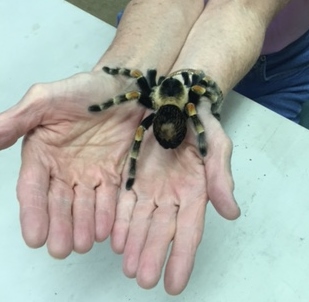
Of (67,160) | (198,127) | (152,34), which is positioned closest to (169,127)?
(198,127)

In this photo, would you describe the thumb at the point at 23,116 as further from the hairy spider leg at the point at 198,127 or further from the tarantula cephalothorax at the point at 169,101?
the hairy spider leg at the point at 198,127

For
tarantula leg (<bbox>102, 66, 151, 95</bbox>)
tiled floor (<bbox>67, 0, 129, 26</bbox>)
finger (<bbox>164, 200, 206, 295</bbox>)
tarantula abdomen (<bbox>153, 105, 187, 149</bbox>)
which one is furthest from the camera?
tiled floor (<bbox>67, 0, 129, 26</bbox>)

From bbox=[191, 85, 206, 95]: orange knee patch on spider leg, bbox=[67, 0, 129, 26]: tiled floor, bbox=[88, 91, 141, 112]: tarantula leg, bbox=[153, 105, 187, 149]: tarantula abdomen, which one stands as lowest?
bbox=[67, 0, 129, 26]: tiled floor

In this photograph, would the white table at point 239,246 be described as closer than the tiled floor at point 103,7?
Yes

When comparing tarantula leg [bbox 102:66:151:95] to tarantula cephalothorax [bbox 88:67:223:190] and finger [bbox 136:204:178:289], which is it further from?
finger [bbox 136:204:178:289]

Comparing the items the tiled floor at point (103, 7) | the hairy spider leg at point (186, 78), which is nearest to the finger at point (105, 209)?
the hairy spider leg at point (186, 78)

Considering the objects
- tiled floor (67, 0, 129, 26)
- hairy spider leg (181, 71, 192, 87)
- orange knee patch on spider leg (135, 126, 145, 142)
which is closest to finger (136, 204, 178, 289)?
orange knee patch on spider leg (135, 126, 145, 142)

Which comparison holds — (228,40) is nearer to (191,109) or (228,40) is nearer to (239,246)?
(191,109)

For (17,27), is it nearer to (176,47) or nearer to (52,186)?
(176,47)
